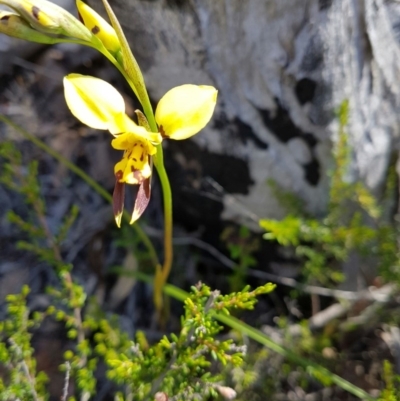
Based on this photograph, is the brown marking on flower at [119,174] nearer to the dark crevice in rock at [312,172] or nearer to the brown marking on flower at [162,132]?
the brown marking on flower at [162,132]

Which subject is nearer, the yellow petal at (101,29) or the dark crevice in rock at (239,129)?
the yellow petal at (101,29)

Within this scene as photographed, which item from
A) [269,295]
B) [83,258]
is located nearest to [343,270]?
[269,295]

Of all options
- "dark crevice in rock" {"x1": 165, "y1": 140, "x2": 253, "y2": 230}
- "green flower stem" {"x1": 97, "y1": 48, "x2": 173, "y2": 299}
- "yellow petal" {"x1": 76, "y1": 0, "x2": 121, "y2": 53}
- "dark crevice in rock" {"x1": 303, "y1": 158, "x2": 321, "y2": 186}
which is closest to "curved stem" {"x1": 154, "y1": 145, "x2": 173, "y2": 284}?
"green flower stem" {"x1": 97, "y1": 48, "x2": 173, "y2": 299}

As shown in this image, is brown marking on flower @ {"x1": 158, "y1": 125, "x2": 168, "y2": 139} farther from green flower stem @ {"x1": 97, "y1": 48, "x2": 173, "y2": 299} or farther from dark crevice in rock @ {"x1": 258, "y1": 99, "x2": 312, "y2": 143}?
dark crevice in rock @ {"x1": 258, "y1": 99, "x2": 312, "y2": 143}

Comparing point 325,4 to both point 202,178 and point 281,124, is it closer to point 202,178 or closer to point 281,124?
point 281,124

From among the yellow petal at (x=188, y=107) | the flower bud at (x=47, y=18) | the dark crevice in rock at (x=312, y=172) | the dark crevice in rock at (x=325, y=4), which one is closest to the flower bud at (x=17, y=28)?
the flower bud at (x=47, y=18)
